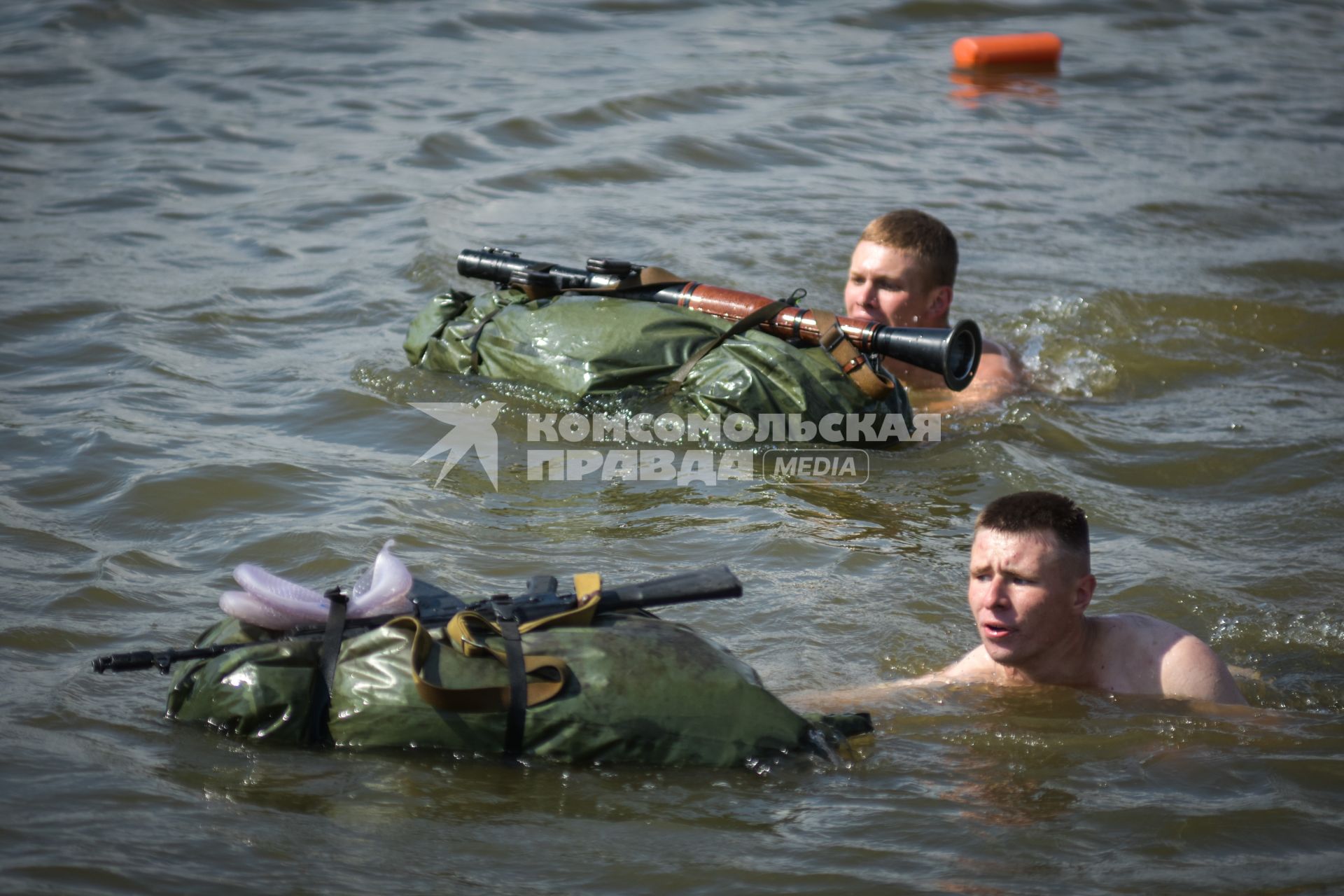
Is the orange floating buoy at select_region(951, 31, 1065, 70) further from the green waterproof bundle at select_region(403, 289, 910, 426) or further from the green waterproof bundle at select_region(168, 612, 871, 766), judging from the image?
the green waterproof bundle at select_region(168, 612, 871, 766)

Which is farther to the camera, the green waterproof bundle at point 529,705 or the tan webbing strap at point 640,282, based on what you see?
the tan webbing strap at point 640,282

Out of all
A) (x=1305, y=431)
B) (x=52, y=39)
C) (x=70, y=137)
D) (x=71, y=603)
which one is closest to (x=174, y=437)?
(x=71, y=603)

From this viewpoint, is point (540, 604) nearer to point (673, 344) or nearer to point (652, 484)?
point (652, 484)

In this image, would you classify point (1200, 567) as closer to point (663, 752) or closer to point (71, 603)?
point (663, 752)

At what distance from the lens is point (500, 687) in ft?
11.2

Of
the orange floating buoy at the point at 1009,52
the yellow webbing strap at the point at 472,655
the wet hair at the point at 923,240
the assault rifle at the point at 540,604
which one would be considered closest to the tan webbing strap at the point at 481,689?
the yellow webbing strap at the point at 472,655

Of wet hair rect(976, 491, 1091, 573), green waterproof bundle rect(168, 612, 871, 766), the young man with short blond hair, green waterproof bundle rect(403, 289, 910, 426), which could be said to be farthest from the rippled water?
wet hair rect(976, 491, 1091, 573)

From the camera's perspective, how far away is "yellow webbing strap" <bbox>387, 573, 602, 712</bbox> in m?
3.39

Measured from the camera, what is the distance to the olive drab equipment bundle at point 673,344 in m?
5.85

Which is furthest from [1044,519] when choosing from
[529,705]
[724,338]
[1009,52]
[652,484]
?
[1009,52]

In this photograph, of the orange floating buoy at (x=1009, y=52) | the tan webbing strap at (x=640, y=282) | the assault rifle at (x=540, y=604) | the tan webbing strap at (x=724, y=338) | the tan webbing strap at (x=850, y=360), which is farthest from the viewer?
the orange floating buoy at (x=1009, y=52)

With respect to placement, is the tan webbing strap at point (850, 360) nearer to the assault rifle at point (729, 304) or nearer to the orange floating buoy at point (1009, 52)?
the assault rifle at point (729, 304)

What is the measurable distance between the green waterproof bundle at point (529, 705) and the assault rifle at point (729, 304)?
2515mm

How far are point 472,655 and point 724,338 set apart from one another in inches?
112
